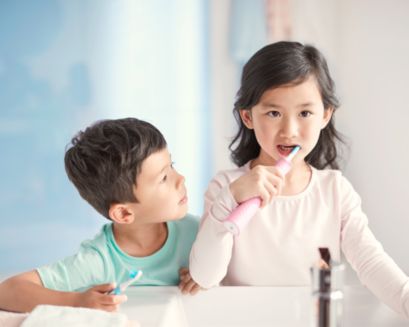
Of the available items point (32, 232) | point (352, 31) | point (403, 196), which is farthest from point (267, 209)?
point (32, 232)

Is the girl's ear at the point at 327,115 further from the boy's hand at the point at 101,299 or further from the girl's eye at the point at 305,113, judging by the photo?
the boy's hand at the point at 101,299

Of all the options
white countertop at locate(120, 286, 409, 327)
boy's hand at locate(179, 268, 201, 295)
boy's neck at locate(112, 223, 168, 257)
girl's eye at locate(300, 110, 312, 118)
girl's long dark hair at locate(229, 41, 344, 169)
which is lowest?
white countertop at locate(120, 286, 409, 327)

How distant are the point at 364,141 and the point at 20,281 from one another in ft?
5.44

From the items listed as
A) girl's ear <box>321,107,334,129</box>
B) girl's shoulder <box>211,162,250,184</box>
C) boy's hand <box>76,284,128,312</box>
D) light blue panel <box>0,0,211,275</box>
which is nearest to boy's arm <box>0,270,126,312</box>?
boy's hand <box>76,284,128,312</box>

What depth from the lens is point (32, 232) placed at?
2.45 m

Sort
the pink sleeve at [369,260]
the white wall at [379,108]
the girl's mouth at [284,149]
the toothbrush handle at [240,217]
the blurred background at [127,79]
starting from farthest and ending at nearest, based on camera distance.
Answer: the blurred background at [127,79] → the white wall at [379,108] → the girl's mouth at [284,149] → the pink sleeve at [369,260] → the toothbrush handle at [240,217]

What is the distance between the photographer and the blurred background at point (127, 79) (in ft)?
7.61

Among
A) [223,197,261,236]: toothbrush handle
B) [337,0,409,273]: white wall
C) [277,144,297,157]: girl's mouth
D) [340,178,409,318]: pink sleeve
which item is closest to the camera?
[223,197,261,236]: toothbrush handle

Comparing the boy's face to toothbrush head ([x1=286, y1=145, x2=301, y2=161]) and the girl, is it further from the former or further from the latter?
toothbrush head ([x1=286, y1=145, x2=301, y2=161])

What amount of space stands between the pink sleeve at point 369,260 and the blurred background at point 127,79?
1.30 meters

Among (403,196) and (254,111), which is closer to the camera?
(254,111)

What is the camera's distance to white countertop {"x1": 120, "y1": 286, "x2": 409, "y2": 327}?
2.90ft

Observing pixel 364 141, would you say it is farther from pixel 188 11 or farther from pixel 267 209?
pixel 267 209

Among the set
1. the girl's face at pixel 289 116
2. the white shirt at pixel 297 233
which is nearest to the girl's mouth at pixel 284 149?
the girl's face at pixel 289 116
